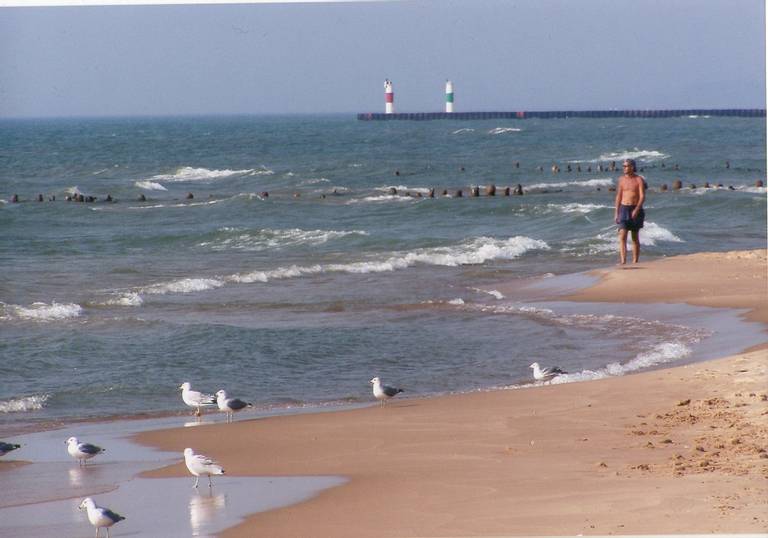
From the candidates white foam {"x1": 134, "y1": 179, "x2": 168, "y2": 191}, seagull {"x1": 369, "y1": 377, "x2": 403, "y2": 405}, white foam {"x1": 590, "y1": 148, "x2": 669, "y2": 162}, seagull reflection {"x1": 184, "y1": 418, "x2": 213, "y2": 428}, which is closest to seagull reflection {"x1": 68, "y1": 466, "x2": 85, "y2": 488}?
seagull reflection {"x1": 184, "y1": 418, "x2": 213, "y2": 428}

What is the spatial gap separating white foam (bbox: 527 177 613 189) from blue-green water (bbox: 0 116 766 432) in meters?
0.31

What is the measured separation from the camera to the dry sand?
21.4 feet

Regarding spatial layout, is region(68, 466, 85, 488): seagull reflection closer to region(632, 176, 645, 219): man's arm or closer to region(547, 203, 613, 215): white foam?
region(632, 176, 645, 219): man's arm

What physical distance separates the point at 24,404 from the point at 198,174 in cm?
4159

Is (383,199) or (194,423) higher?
(194,423)

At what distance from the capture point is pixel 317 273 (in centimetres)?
2177

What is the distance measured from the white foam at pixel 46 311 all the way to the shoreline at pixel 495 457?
710 cm

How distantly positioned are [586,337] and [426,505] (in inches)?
295

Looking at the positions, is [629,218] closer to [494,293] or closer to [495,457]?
[494,293]


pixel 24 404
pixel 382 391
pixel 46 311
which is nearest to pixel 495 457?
pixel 382 391

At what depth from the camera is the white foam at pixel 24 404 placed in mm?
11469

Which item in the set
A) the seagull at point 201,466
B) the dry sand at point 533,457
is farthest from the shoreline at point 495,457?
the seagull at point 201,466

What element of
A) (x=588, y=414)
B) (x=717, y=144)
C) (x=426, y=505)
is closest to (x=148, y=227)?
(x=588, y=414)

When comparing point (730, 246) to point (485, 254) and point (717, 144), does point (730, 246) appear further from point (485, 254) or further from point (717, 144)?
point (717, 144)
